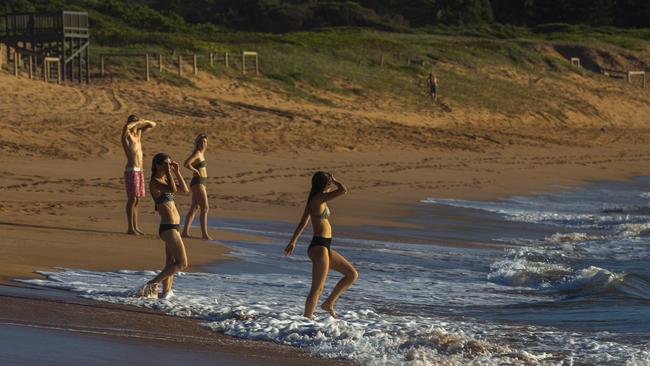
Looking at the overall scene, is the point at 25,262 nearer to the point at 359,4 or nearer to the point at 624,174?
the point at 624,174

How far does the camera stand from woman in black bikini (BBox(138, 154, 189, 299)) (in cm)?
911

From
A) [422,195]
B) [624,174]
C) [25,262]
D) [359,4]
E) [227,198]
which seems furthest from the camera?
[359,4]

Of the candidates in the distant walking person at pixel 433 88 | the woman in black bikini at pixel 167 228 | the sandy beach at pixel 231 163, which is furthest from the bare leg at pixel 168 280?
the distant walking person at pixel 433 88

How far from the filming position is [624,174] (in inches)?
1062

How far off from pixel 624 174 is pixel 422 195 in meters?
8.52

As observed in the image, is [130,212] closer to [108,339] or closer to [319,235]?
[319,235]

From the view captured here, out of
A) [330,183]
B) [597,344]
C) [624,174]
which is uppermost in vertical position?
[330,183]

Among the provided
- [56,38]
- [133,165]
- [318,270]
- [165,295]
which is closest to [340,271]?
[318,270]

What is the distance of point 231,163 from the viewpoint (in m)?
21.3

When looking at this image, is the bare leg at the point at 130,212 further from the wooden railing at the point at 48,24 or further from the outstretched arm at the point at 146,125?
the wooden railing at the point at 48,24

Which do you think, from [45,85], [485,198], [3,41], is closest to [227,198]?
[485,198]

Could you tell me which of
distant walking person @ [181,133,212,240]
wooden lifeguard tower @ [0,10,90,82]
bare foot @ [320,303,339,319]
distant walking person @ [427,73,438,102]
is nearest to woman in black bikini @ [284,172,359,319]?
bare foot @ [320,303,339,319]

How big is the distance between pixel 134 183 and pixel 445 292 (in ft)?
11.8

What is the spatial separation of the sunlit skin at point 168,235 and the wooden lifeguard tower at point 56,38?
21.5m
